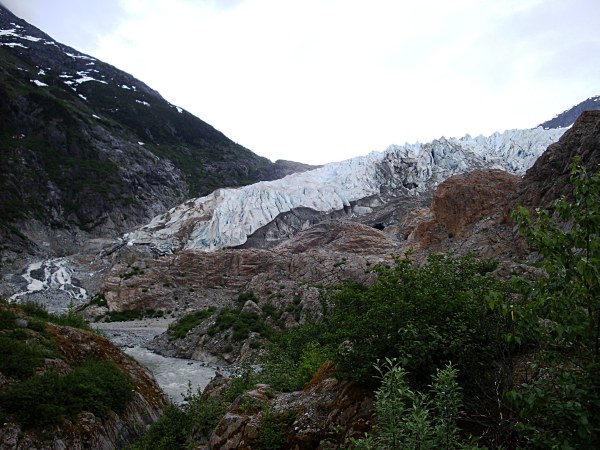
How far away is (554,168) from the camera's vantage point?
27047mm

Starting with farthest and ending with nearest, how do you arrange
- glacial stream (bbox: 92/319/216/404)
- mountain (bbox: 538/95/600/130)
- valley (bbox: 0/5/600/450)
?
mountain (bbox: 538/95/600/130), glacial stream (bbox: 92/319/216/404), valley (bbox: 0/5/600/450)

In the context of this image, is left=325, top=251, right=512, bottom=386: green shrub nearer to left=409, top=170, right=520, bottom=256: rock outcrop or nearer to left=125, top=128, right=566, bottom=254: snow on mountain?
left=409, top=170, right=520, bottom=256: rock outcrop

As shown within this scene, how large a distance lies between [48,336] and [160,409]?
3.55 metres

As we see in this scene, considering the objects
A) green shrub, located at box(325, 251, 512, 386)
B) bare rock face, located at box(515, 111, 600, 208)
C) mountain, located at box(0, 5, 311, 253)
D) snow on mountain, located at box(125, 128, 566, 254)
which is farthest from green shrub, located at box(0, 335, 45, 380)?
mountain, located at box(0, 5, 311, 253)

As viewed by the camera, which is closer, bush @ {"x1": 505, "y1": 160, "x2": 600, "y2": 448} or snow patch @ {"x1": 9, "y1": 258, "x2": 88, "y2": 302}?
bush @ {"x1": 505, "y1": 160, "x2": 600, "y2": 448}

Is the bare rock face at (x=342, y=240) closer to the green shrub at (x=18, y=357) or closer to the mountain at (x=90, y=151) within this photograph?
the green shrub at (x=18, y=357)

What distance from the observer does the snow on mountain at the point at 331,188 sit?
66875 millimetres

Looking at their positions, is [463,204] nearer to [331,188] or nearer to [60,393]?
[60,393]

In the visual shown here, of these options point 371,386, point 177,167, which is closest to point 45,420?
point 371,386

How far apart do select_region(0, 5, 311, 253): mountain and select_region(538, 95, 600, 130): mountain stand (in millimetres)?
93858

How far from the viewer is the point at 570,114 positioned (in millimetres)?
150500

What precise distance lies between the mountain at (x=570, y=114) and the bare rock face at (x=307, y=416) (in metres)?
160

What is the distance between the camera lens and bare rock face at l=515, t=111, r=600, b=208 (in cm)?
2411

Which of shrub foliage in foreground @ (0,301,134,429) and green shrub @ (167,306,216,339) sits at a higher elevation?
shrub foliage in foreground @ (0,301,134,429)
